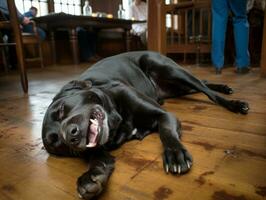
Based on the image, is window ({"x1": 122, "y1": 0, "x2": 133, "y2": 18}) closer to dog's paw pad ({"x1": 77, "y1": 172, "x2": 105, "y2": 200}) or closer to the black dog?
the black dog

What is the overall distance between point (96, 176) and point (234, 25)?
8.33 ft

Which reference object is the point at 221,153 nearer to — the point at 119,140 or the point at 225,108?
the point at 119,140

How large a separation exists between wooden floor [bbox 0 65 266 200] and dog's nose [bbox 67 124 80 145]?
12 centimetres

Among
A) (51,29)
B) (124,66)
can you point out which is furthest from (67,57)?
(124,66)

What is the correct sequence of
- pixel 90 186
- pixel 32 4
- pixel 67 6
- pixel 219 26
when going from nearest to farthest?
pixel 90 186 < pixel 219 26 < pixel 32 4 < pixel 67 6

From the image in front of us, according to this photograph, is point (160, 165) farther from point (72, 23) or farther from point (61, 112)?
point (72, 23)

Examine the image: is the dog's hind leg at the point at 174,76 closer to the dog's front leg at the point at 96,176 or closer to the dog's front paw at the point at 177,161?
the dog's front paw at the point at 177,161

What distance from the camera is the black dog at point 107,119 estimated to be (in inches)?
31.9

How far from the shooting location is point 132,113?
1.12 meters

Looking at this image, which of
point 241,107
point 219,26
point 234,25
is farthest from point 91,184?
point 234,25

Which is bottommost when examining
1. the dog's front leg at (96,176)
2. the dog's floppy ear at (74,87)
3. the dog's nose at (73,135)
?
the dog's front leg at (96,176)

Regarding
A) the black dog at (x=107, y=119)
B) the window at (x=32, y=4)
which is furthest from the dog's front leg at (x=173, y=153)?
the window at (x=32, y=4)

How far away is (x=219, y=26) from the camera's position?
2758 millimetres

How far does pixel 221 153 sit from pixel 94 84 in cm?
60
